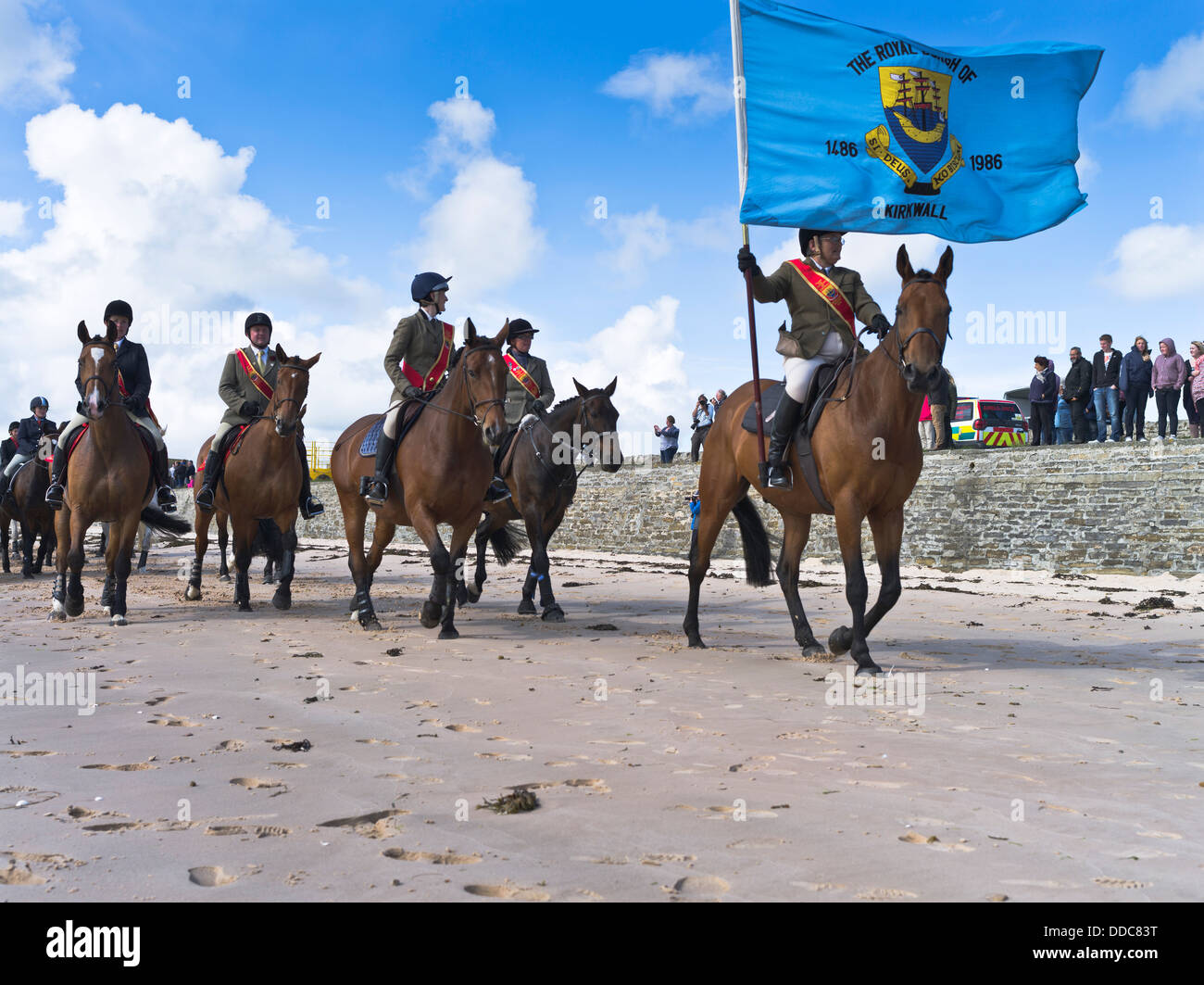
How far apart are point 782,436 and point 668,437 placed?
19.4m

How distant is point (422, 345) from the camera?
952 centimetres

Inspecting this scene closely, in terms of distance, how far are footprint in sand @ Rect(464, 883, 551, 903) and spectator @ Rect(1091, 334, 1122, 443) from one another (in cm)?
1727

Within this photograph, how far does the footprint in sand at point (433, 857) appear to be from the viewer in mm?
2895

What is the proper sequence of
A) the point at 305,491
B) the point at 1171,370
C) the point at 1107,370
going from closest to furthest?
the point at 305,491
the point at 1171,370
the point at 1107,370

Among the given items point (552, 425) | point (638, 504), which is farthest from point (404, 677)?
point (638, 504)

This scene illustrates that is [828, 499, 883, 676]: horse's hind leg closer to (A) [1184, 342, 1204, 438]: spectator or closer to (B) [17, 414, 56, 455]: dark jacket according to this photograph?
(A) [1184, 342, 1204, 438]: spectator

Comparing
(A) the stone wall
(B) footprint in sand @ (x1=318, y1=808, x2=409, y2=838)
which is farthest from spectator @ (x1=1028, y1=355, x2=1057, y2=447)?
(B) footprint in sand @ (x1=318, y1=808, x2=409, y2=838)

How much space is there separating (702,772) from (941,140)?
6.56 metres

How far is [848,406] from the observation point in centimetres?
697

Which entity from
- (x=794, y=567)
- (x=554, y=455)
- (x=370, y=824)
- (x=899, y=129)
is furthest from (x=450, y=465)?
(x=370, y=824)

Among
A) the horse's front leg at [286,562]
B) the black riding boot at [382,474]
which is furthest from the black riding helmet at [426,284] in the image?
the horse's front leg at [286,562]

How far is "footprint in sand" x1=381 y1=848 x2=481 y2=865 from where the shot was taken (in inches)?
114

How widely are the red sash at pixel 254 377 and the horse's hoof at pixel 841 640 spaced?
7.13 m

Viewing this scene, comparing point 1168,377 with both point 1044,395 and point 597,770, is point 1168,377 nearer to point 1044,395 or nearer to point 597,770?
point 1044,395
